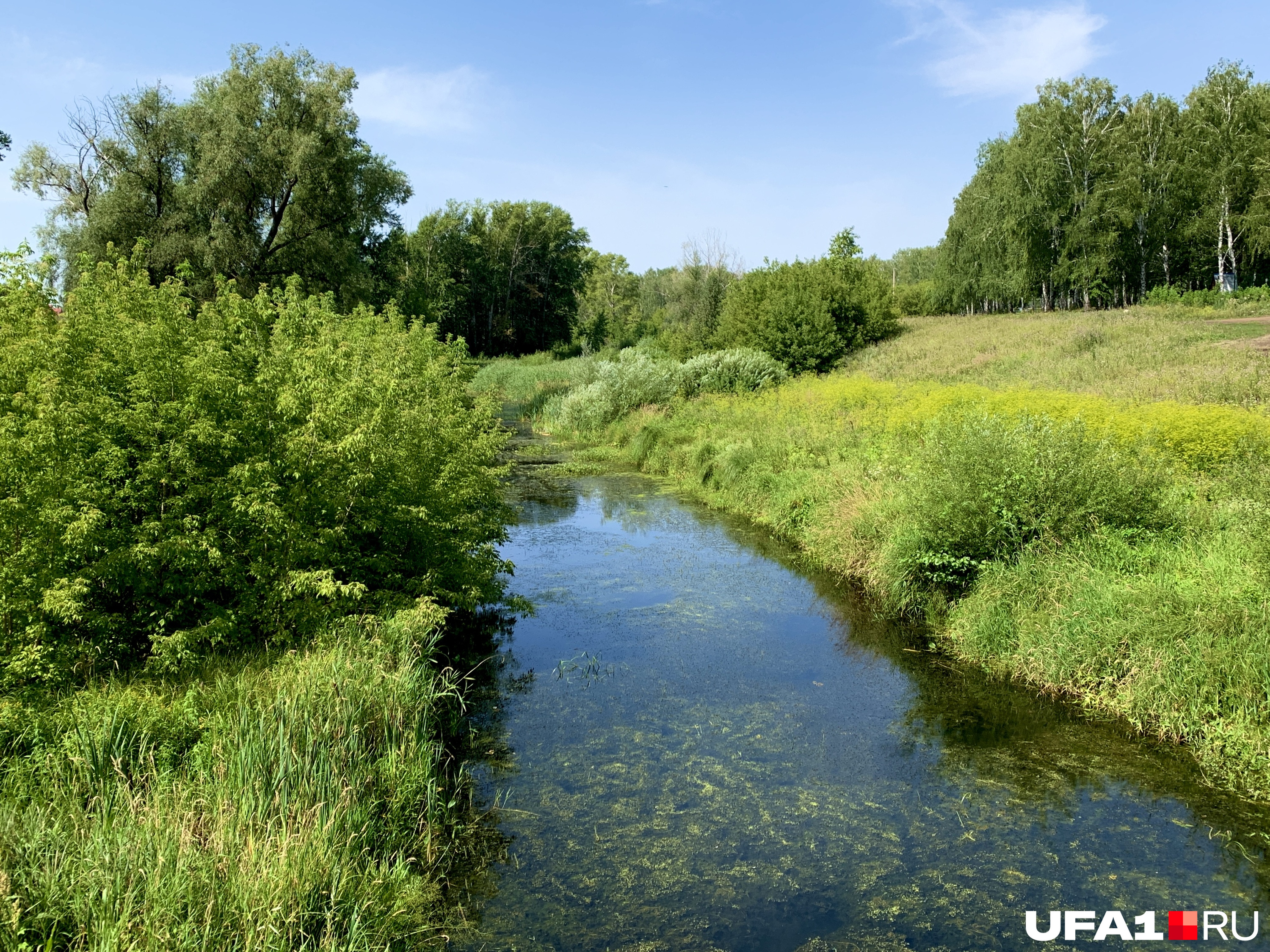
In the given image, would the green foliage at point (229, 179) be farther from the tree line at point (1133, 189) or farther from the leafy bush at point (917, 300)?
the leafy bush at point (917, 300)

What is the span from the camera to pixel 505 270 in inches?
2370

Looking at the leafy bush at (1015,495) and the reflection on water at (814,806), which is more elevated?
the leafy bush at (1015,495)

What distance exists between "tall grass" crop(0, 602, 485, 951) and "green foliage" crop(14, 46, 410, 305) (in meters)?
22.9

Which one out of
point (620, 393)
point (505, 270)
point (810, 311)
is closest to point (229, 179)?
point (620, 393)

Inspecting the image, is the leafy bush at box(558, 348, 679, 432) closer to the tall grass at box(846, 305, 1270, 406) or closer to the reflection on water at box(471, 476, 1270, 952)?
the tall grass at box(846, 305, 1270, 406)

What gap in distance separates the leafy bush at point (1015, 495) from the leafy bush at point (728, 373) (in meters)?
15.2

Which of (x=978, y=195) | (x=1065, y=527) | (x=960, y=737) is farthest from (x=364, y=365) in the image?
(x=978, y=195)

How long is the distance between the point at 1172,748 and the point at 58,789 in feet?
24.8

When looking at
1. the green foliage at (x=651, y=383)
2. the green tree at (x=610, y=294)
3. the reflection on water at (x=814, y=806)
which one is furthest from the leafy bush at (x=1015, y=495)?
the green tree at (x=610, y=294)

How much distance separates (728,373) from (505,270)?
129 ft

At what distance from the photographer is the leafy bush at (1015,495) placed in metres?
8.33
